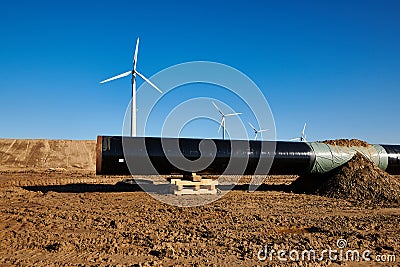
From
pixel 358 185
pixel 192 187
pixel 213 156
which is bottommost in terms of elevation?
pixel 192 187

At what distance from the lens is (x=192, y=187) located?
13.1m

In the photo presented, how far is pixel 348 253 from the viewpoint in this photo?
5484mm

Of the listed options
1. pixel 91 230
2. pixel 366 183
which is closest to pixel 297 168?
pixel 366 183

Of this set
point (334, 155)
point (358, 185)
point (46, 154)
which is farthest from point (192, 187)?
point (46, 154)

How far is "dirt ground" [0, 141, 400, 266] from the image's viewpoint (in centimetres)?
514

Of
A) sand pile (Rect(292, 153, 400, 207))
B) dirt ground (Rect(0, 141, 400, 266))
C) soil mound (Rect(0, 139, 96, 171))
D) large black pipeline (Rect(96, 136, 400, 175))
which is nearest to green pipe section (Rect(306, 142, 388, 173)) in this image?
large black pipeline (Rect(96, 136, 400, 175))

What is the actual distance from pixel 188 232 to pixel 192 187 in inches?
250

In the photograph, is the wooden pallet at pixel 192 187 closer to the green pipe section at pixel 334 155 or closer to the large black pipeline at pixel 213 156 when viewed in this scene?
the large black pipeline at pixel 213 156

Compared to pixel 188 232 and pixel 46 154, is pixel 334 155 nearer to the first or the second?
pixel 188 232

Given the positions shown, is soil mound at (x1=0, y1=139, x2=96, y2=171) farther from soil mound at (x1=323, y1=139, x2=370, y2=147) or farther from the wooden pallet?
soil mound at (x1=323, y1=139, x2=370, y2=147)

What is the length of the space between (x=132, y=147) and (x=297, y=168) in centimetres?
690

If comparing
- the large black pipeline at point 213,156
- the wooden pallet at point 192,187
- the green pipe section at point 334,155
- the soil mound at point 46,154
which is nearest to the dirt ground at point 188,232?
the large black pipeline at point 213,156

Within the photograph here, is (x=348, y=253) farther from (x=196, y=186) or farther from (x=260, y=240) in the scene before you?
(x=196, y=186)

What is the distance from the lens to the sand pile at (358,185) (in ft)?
40.3
